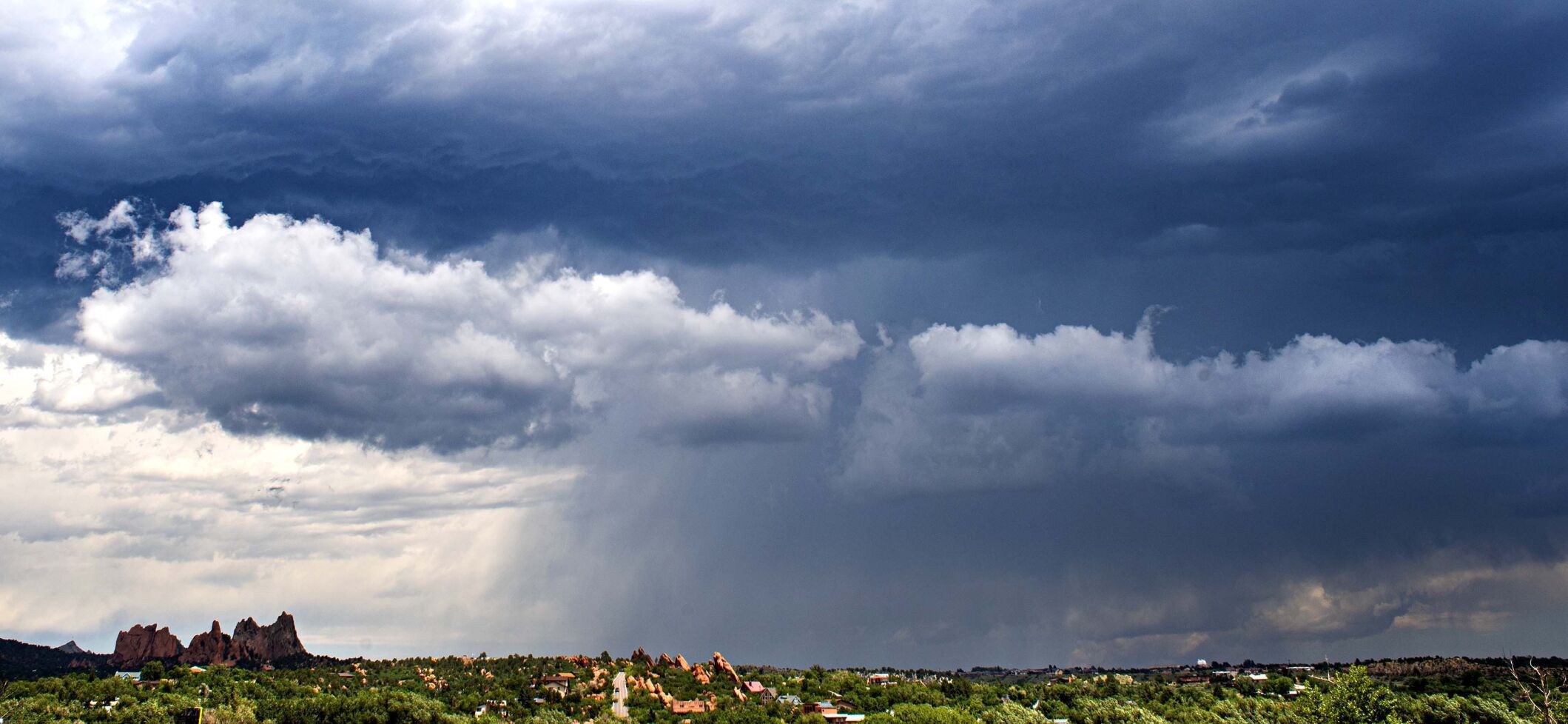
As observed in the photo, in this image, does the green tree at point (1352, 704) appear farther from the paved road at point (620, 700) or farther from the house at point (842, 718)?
the paved road at point (620, 700)

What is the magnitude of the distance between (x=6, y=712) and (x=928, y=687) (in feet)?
488

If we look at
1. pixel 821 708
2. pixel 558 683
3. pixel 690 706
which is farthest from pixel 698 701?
pixel 558 683

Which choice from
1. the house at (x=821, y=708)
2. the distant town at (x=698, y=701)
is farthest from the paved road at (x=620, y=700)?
the house at (x=821, y=708)

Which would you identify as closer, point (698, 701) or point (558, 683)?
point (698, 701)

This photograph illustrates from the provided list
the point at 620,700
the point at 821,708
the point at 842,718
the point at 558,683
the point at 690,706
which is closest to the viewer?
the point at 842,718

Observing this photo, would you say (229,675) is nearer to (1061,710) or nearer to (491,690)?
(491,690)

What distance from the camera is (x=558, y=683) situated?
18362 cm

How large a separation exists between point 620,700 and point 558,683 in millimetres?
26427

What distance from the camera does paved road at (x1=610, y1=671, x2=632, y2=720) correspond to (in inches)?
6019

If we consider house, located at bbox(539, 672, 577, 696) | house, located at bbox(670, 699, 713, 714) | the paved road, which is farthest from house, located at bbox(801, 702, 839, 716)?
house, located at bbox(539, 672, 577, 696)

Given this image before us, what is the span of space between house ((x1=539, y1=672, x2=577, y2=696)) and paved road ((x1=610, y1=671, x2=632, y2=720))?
8781 millimetres

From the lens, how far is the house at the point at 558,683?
568ft

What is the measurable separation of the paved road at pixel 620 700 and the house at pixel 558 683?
878 cm

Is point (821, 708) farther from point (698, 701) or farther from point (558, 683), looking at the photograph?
point (558, 683)
